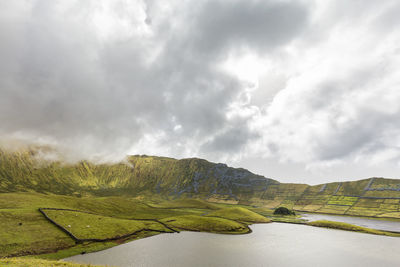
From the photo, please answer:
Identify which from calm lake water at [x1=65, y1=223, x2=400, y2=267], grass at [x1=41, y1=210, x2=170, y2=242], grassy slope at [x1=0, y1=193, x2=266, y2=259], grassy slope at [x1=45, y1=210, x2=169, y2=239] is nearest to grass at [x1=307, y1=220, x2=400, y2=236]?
calm lake water at [x1=65, y1=223, x2=400, y2=267]

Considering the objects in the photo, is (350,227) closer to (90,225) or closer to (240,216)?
(240,216)

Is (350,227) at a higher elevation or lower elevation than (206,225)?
lower

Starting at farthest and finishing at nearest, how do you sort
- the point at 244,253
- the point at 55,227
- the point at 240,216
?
the point at 240,216 → the point at 55,227 → the point at 244,253

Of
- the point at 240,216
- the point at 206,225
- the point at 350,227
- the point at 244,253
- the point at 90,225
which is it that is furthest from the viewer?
the point at 240,216

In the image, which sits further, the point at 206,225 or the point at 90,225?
the point at 206,225

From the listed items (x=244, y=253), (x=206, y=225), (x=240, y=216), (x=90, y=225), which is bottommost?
(x=244, y=253)

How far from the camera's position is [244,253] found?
6756 cm

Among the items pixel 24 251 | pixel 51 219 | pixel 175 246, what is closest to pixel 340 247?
pixel 175 246

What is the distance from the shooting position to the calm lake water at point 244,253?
2281 inches

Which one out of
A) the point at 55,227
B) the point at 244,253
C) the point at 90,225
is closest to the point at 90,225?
the point at 90,225

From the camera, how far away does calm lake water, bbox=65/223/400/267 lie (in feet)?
190

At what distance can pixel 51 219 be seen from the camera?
270ft

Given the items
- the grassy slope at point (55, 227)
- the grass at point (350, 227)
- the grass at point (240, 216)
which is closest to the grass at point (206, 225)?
the grassy slope at point (55, 227)

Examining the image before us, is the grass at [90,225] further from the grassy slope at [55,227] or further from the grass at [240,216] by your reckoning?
the grass at [240,216]
